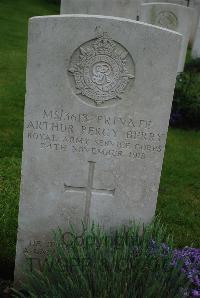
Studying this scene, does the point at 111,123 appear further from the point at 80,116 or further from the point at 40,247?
the point at 40,247

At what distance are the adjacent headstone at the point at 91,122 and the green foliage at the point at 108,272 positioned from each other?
1.31ft

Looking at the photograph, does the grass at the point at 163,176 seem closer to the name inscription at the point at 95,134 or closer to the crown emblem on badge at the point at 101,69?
the name inscription at the point at 95,134

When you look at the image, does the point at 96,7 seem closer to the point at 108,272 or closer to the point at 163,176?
the point at 163,176

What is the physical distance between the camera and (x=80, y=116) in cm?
342

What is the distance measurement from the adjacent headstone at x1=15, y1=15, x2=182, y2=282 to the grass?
2.72 ft

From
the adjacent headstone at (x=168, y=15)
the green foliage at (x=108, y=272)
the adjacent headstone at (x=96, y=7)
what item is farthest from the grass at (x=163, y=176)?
the adjacent headstone at (x=168, y=15)

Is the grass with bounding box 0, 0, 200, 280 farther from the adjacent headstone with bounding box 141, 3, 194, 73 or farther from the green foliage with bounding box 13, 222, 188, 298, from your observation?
the adjacent headstone with bounding box 141, 3, 194, 73

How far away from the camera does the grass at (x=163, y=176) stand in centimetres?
459

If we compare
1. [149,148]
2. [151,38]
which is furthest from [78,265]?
[151,38]

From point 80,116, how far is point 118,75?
372 millimetres

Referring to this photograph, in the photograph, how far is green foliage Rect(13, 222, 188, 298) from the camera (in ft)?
9.77

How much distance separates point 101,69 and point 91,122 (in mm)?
362

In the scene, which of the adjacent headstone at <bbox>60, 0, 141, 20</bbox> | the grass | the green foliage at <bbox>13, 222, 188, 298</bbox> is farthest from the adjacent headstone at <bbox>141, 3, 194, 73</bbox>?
the green foliage at <bbox>13, 222, 188, 298</bbox>

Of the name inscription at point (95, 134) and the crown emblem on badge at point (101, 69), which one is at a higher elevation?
the crown emblem on badge at point (101, 69)
